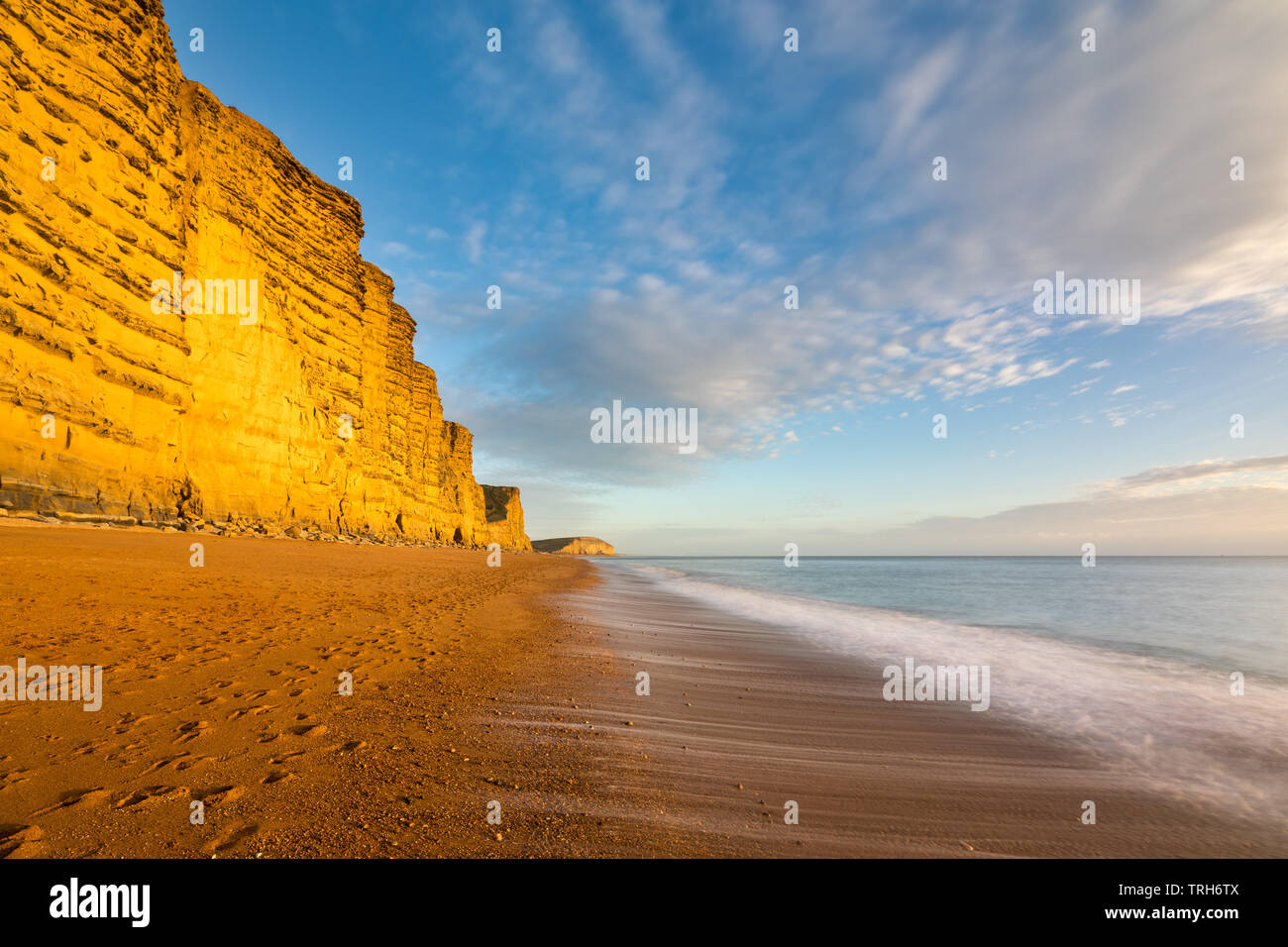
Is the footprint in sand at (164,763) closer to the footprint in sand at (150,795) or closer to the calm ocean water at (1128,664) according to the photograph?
the footprint in sand at (150,795)

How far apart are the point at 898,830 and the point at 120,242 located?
27068mm

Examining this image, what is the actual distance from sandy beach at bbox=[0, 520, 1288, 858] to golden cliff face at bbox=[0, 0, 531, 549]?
1121 centimetres

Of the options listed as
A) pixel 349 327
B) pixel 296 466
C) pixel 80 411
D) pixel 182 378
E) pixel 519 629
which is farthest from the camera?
pixel 349 327

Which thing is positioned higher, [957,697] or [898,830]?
[898,830]

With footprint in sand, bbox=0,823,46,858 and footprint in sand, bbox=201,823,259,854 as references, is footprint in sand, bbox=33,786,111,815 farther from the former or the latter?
footprint in sand, bbox=201,823,259,854

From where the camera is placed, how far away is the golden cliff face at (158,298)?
1493cm

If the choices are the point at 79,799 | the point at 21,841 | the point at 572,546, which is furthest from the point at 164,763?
the point at 572,546

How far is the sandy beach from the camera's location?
2.93 meters

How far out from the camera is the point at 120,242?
58.0 feet

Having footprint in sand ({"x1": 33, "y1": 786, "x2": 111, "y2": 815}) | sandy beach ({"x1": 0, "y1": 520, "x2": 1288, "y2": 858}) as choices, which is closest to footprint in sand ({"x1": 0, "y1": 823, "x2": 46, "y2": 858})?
sandy beach ({"x1": 0, "y1": 520, "x2": 1288, "y2": 858})

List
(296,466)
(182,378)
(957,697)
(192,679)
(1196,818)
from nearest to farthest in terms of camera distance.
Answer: (1196,818) → (192,679) → (957,697) → (182,378) → (296,466)
